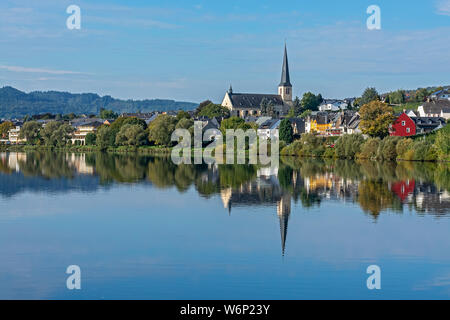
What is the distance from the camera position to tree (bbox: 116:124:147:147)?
3061 inches

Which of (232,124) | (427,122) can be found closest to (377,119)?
(427,122)

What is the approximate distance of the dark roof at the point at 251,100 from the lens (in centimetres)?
12656

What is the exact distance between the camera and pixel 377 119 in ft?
192

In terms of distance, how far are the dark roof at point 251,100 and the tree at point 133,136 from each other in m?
49.1

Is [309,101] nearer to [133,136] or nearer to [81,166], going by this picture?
[133,136]

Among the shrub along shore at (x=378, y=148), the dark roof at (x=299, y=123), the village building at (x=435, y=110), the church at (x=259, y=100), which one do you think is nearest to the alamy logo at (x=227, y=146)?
the shrub along shore at (x=378, y=148)

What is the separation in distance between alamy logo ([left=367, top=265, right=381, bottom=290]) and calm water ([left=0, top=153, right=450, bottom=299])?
143mm

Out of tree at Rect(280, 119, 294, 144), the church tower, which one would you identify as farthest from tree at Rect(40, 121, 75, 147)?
the church tower

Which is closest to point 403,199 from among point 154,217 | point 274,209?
point 274,209

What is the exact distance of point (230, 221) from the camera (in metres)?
19.0

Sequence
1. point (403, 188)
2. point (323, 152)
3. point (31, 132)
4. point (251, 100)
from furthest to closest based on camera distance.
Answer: point (251, 100), point (31, 132), point (323, 152), point (403, 188)

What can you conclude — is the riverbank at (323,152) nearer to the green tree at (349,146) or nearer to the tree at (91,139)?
the green tree at (349,146)

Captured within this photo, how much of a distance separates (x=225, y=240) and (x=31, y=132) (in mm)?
92884
